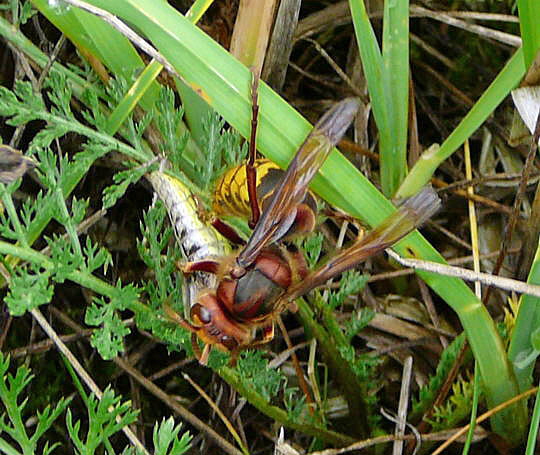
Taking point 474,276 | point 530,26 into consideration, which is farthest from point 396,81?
point 474,276

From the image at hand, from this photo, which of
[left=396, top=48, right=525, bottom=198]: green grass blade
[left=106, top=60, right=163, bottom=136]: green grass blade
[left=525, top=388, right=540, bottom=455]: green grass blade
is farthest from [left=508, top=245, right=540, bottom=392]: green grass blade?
[left=106, top=60, right=163, bottom=136]: green grass blade

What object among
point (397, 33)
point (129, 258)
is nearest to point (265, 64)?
point (397, 33)

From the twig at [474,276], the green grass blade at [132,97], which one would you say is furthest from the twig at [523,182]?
the green grass blade at [132,97]

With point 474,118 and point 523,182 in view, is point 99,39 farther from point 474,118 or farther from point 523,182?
point 523,182

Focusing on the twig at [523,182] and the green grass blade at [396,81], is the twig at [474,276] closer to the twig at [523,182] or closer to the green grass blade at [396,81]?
the twig at [523,182]

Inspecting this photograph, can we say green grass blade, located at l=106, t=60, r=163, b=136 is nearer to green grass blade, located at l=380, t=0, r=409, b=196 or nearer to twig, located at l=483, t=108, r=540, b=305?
green grass blade, located at l=380, t=0, r=409, b=196

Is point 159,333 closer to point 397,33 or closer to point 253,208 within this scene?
point 253,208
